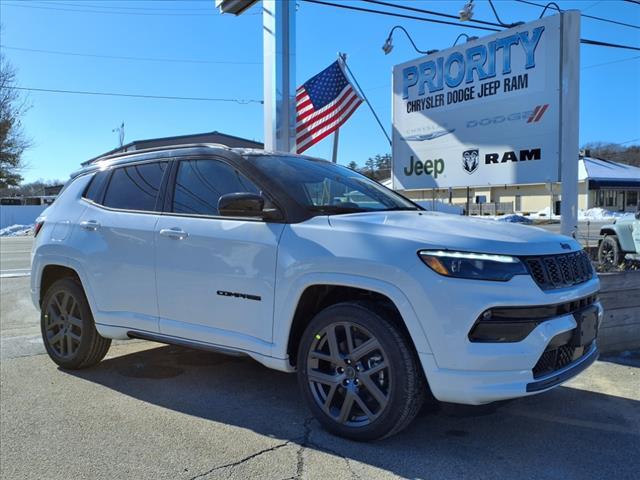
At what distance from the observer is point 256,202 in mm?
3701

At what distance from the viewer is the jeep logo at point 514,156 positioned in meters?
7.30

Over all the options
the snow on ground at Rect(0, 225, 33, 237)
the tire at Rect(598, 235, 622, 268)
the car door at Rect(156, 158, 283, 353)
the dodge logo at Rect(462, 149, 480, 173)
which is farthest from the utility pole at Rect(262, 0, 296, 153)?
the snow on ground at Rect(0, 225, 33, 237)

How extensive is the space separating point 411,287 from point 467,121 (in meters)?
5.67

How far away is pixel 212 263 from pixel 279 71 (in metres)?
5.66

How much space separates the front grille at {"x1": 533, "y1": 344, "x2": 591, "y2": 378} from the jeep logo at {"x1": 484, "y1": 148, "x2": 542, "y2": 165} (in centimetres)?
442

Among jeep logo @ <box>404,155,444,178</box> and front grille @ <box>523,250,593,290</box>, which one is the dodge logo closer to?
jeep logo @ <box>404,155,444,178</box>

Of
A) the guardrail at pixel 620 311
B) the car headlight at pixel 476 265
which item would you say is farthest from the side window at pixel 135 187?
the guardrail at pixel 620 311

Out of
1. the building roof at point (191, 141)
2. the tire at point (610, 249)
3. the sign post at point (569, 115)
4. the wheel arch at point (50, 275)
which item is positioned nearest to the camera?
the wheel arch at point (50, 275)

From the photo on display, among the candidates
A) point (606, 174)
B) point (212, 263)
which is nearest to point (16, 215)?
point (212, 263)

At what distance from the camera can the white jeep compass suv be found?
120 inches

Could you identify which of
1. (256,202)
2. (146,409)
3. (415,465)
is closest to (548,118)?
(256,202)

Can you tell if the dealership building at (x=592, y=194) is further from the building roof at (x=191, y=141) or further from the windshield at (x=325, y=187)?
the windshield at (x=325, y=187)

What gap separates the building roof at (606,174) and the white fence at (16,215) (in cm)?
4417

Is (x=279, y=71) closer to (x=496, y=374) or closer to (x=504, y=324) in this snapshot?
(x=504, y=324)
